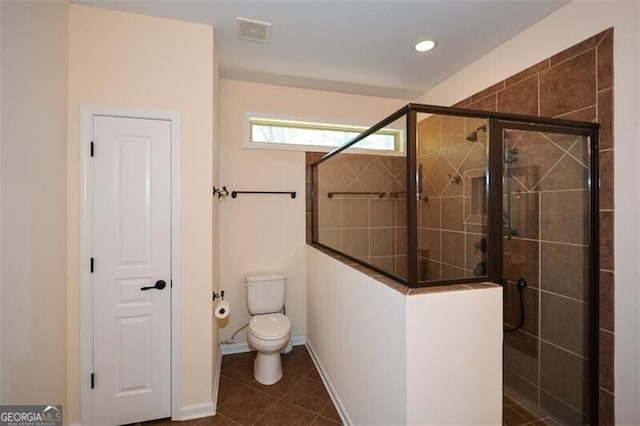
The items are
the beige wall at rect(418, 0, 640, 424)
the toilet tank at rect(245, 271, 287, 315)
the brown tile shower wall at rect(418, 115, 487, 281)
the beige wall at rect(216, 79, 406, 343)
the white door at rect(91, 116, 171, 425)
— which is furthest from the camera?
the beige wall at rect(216, 79, 406, 343)

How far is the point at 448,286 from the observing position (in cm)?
133

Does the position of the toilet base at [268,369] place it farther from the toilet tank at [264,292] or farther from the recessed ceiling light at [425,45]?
the recessed ceiling light at [425,45]

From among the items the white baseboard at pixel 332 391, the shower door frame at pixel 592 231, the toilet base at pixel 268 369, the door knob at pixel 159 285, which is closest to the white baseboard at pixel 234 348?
the toilet base at pixel 268 369

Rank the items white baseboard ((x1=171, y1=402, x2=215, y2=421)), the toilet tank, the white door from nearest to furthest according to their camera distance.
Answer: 1. the white door
2. white baseboard ((x1=171, y1=402, x2=215, y2=421))
3. the toilet tank

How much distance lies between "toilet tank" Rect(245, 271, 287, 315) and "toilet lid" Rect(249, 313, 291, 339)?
128 mm

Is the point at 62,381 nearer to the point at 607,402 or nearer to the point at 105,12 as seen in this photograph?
the point at 105,12

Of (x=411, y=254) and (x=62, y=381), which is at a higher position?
(x=411, y=254)

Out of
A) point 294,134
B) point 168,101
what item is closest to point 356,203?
point 294,134

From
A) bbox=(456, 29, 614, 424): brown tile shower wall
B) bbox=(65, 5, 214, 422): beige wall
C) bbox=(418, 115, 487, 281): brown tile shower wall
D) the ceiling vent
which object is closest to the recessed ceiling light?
bbox=(456, 29, 614, 424): brown tile shower wall

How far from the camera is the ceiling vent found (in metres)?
1.92

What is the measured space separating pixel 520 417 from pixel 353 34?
2.89 meters

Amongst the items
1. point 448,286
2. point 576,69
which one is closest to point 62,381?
point 448,286

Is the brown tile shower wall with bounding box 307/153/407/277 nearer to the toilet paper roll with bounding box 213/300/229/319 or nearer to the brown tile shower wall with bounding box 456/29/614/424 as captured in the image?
the brown tile shower wall with bounding box 456/29/614/424

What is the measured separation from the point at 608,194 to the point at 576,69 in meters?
0.77
